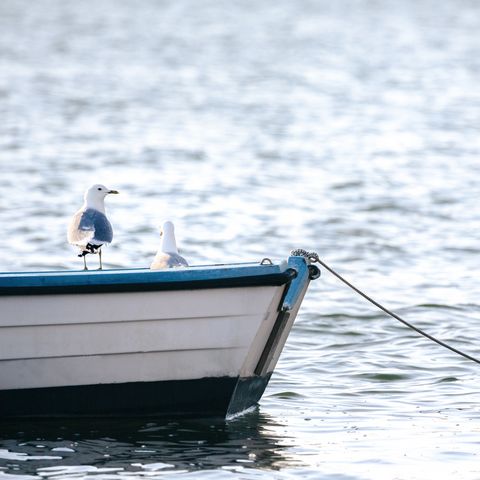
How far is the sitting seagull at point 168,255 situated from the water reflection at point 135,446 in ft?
3.33

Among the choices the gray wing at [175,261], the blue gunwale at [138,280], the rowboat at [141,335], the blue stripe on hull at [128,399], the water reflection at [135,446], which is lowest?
the water reflection at [135,446]

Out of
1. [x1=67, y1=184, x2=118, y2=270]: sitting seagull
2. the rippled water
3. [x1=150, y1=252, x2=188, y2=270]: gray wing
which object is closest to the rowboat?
the rippled water

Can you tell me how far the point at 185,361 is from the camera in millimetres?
9602

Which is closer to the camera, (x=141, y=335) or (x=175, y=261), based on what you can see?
(x=141, y=335)

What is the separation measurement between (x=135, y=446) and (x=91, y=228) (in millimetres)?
1565

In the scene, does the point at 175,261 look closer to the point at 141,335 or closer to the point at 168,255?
the point at 168,255

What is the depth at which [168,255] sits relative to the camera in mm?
9977

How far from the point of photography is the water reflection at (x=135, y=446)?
912 centimetres

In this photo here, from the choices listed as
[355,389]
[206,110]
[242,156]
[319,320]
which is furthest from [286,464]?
[206,110]

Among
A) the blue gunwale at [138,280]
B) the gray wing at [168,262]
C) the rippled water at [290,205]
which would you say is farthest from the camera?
the gray wing at [168,262]

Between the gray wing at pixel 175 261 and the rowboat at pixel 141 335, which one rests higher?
the gray wing at pixel 175 261

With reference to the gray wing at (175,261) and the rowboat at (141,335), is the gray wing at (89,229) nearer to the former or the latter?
the gray wing at (175,261)

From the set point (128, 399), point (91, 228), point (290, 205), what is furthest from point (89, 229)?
point (290, 205)

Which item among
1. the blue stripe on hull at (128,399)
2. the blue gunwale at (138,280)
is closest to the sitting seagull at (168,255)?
the blue gunwale at (138,280)
